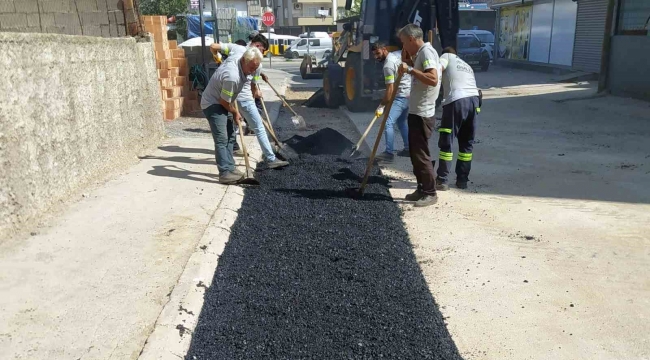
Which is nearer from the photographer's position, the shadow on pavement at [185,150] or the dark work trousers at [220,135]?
the dark work trousers at [220,135]

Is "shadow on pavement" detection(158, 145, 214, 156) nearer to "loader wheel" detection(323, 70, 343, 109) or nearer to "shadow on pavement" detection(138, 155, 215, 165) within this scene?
"shadow on pavement" detection(138, 155, 215, 165)

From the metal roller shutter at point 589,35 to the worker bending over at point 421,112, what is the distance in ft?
53.4

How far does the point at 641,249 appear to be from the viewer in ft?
14.6

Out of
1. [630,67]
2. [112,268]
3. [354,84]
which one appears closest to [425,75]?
[112,268]

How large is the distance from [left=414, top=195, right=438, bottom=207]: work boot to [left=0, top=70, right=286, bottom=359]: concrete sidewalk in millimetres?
1863

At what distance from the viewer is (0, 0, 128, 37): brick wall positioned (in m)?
6.79

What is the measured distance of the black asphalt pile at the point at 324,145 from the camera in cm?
802

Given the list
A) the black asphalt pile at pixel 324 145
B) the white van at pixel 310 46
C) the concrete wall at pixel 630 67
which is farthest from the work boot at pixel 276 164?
the white van at pixel 310 46

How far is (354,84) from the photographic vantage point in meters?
12.3

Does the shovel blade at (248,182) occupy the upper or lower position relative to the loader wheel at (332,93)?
lower

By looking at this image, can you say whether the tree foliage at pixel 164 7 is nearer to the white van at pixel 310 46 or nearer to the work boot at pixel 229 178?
the white van at pixel 310 46

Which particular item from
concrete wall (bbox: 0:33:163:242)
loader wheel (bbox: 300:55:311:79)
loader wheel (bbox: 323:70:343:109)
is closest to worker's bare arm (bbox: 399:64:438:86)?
concrete wall (bbox: 0:33:163:242)

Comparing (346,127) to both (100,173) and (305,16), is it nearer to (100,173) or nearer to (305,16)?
(100,173)

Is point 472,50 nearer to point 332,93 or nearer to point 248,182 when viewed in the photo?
point 332,93
